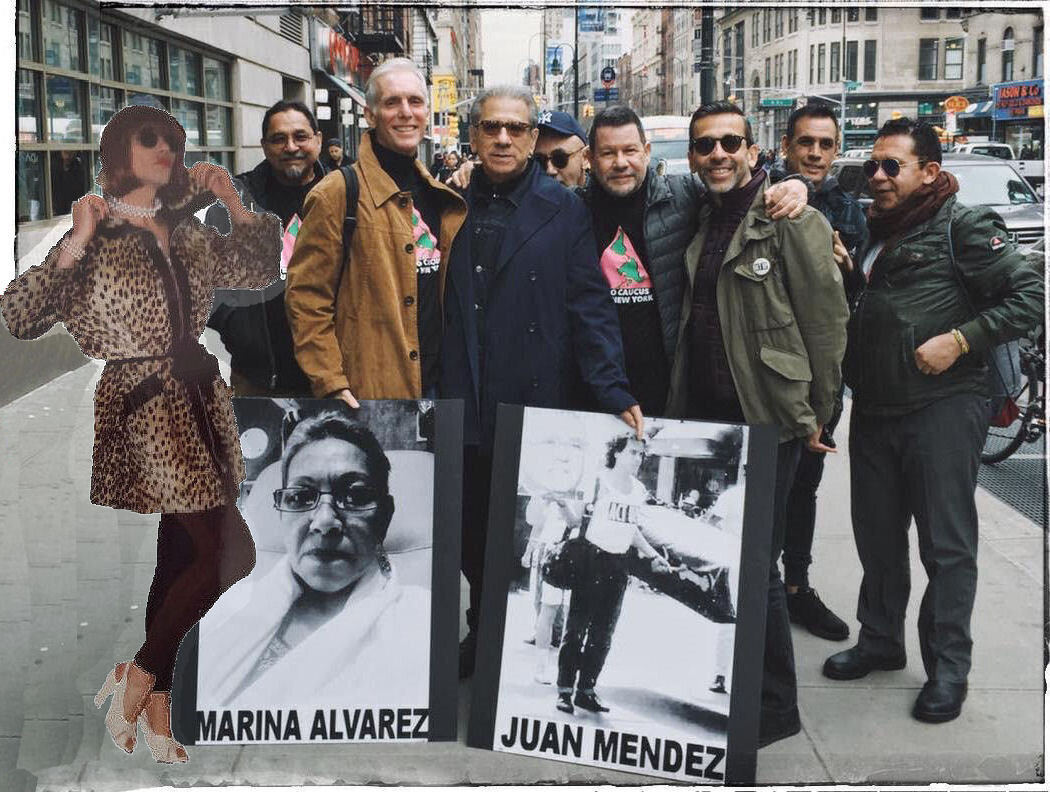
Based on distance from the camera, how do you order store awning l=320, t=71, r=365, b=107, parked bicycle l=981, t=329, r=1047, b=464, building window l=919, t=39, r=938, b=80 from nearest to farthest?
building window l=919, t=39, r=938, b=80 → store awning l=320, t=71, r=365, b=107 → parked bicycle l=981, t=329, r=1047, b=464

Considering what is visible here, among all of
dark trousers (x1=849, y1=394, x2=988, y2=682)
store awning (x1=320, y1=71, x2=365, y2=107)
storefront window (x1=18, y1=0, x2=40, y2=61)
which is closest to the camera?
storefront window (x1=18, y1=0, x2=40, y2=61)

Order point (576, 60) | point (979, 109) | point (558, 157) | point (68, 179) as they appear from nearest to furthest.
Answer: point (68, 179), point (558, 157), point (576, 60), point (979, 109)

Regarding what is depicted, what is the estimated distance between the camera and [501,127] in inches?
146

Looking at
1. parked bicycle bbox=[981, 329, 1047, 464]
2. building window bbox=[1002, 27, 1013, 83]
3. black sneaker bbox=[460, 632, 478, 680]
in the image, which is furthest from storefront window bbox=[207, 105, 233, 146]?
parked bicycle bbox=[981, 329, 1047, 464]

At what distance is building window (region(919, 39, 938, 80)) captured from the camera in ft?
13.7

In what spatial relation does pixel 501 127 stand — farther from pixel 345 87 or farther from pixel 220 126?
pixel 345 87

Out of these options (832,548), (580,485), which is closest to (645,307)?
(580,485)

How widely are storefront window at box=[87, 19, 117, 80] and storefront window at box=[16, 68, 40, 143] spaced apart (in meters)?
0.19

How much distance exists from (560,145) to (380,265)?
1391 millimetres

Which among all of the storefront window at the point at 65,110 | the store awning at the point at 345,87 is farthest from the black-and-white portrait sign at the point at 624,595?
the store awning at the point at 345,87

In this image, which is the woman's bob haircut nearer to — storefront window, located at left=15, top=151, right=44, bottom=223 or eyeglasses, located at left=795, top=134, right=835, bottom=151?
storefront window, located at left=15, top=151, right=44, bottom=223

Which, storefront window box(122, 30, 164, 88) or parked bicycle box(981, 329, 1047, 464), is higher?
storefront window box(122, 30, 164, 88)

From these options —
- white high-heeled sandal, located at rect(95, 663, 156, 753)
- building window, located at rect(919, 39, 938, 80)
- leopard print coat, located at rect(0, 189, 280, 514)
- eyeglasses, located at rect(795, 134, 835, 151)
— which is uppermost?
building window, located at rect(919, 39, 938, 80)

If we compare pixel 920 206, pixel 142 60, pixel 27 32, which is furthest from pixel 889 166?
pixel 27 32
